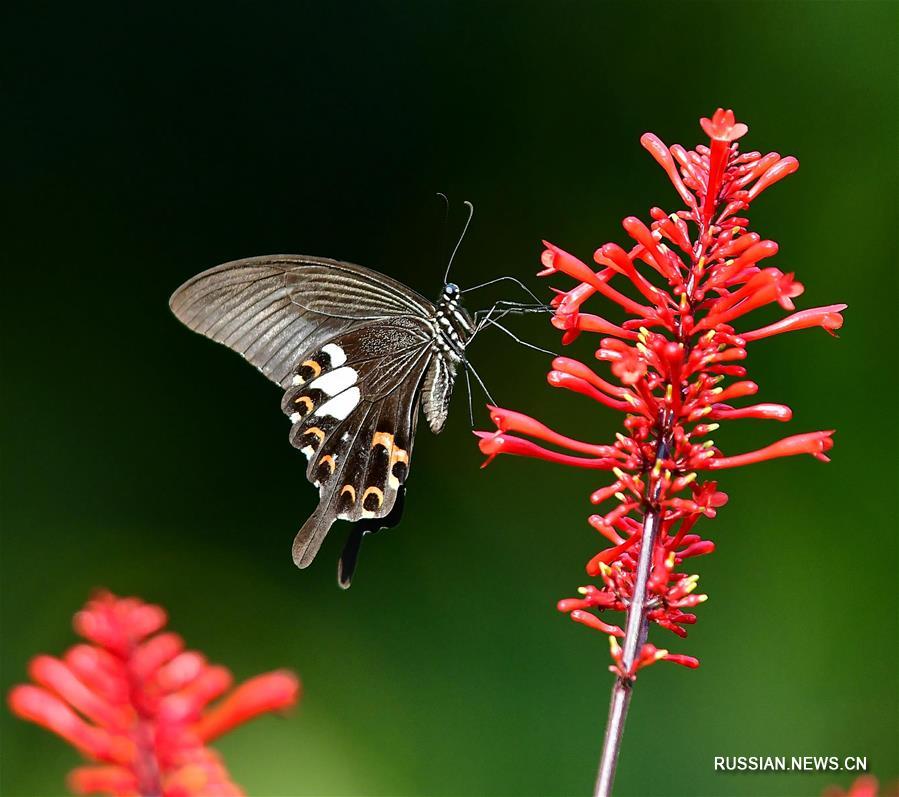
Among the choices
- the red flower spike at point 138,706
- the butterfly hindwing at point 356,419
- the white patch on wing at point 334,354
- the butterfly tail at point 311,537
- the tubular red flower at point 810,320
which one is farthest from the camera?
the white patch on wing at point 334,354

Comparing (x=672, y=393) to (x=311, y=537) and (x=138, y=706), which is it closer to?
(x=138, y=706)

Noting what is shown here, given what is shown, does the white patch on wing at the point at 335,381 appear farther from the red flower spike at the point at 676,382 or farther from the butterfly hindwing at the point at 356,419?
the red flower spike at the point at 676,382

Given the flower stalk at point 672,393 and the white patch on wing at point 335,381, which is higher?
the white patch on wing at point 335,381

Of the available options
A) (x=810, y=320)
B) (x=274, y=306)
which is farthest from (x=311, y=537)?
(x=810, y=320)

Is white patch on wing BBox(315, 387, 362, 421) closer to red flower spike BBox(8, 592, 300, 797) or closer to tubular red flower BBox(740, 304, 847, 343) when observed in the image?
tubular red flower BBox(740, 304, 847, 343)

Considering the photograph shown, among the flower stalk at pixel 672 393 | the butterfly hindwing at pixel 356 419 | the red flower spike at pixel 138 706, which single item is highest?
the butterfly hindwing at pixel 356 419

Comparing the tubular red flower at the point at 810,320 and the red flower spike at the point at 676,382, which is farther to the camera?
the tubular red flower at the point at 810,320

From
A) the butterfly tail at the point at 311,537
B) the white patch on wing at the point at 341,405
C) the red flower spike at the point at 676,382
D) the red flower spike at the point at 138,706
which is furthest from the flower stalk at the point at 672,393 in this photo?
the white patch on wing at the point at 341,405

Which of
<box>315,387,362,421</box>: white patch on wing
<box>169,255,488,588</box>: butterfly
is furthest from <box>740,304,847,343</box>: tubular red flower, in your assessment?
<box>315,387,362,421</box>: white patch on wing
